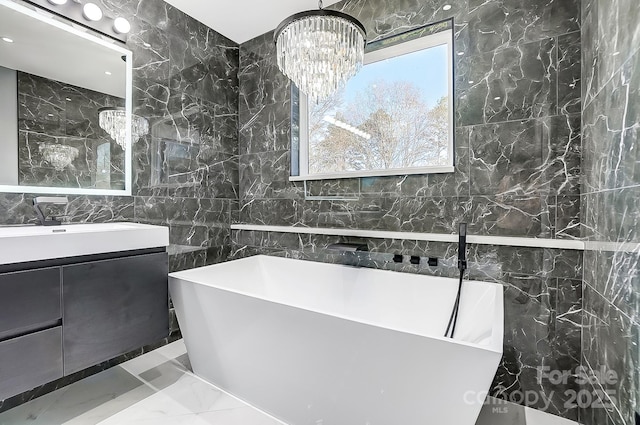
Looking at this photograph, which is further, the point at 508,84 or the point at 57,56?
the point at 57,56

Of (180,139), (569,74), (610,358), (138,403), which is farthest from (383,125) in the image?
(138,403)

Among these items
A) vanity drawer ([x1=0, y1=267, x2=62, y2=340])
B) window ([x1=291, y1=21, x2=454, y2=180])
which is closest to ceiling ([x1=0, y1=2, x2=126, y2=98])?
vanity drawer ([x1=0, y1=267, x2=62, y2=340])

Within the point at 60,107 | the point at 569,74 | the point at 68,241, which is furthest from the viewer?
the point at 60,107

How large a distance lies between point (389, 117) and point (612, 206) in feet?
5.10

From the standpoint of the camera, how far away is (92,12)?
2084mm

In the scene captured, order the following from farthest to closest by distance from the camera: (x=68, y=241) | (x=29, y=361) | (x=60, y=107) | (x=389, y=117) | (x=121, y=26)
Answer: (x=389, y=117) < (x=121, y=26) < (x=60, y=107) < (x=68, y=241) < (x=29, y=361)

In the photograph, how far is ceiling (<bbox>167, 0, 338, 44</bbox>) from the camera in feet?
8.23

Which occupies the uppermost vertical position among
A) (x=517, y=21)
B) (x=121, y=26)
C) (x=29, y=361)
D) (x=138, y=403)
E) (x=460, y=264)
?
(x=121, y=26)

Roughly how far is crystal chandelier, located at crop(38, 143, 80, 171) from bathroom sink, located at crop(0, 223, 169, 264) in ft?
1.36

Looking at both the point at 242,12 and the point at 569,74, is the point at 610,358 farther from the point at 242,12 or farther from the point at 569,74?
the point at 242,12

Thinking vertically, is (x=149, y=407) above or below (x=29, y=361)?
below

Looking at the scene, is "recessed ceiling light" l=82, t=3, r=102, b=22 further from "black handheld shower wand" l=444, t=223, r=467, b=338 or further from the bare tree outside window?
"black handheld shower wand" l=444, t=223, r=467, b=338

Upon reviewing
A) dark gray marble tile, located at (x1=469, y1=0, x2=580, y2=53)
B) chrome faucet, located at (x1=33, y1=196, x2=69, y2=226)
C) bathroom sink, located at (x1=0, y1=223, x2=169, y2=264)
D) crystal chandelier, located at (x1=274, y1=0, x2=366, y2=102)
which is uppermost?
dark gray marble tile, located at (x1=469, y1=0, x2=580, y2=53)

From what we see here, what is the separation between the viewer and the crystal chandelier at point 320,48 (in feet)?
5.20
